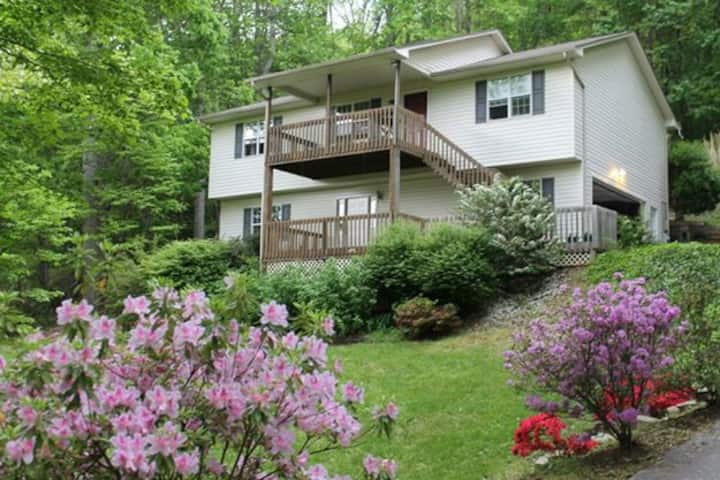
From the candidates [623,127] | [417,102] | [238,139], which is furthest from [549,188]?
[238,139]

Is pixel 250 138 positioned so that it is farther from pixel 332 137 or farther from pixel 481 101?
pixel 481 101

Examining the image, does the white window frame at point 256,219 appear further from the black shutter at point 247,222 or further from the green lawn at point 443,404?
the green lawn at point 443,404

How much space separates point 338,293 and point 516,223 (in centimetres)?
418

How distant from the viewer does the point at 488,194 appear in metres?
16.5

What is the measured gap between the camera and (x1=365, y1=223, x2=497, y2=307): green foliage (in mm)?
14680

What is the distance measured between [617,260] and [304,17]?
81.8 ft

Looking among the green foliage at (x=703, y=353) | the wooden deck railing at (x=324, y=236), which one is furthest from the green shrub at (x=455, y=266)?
the green foliage at (x=703, y=353)

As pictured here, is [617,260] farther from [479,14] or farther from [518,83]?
[479,14]

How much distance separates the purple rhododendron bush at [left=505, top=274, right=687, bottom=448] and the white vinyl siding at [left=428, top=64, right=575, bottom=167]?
44.1ft

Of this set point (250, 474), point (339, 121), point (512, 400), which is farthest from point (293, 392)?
point (339, 121)

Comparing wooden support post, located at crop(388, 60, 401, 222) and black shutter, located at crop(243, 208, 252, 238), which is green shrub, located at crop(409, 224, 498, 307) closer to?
wooden support post, located at crop(388, 60, 401, 222)

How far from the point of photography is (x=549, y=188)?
64.2 feet

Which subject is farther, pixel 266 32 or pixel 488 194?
pixel 266 32

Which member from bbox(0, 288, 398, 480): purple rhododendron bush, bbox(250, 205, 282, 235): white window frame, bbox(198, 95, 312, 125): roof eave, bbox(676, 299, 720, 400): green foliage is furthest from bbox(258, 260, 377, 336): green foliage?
bbox(0, 288, 398, 480): purple rhododendron bush
